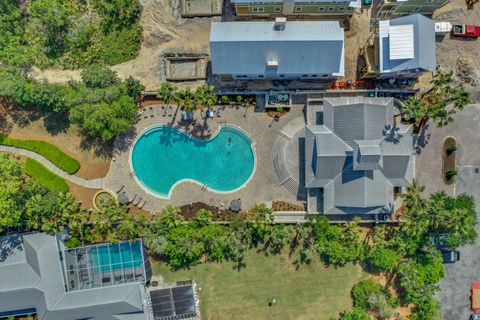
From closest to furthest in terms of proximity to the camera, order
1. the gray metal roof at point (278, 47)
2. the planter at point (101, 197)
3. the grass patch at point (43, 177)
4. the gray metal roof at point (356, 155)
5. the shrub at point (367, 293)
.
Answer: the gray metal roof at point (278, 47), the gray metal roof at point (356, 155), the shrub at point (367, 293), the grass patch at point (43, 177), the planter at point (101, 197)

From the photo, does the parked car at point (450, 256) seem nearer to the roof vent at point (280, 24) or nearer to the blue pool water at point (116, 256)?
the roof vent at point (280, 24)

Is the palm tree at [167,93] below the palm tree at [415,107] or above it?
above

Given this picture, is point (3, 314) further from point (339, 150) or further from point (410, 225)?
point (410, 225)

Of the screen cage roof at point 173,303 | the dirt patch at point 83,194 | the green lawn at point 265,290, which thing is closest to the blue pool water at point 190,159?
the dirt patch at point 83,194

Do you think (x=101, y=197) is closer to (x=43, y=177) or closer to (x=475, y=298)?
(x=43, y=177)

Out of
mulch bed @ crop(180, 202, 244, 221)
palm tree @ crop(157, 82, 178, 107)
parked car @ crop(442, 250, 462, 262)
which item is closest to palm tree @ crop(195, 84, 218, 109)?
palm tree @ crop(157, 82, 178, 107)

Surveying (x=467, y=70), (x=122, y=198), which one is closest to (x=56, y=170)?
(x=122, y=198)

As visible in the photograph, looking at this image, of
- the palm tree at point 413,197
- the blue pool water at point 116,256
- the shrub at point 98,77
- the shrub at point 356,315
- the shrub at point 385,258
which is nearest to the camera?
the palm tree at point 413,197
